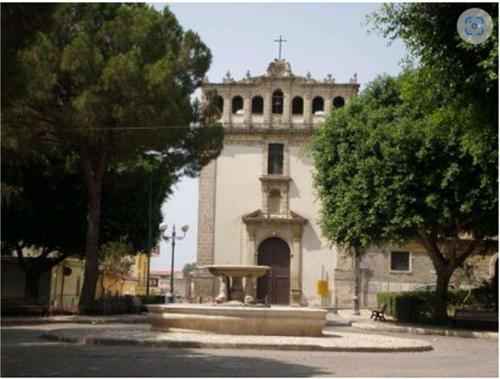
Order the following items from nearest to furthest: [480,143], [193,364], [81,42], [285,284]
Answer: [193,364] < [480,143] < [81,42] < [285,284]

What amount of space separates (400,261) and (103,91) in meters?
21.7

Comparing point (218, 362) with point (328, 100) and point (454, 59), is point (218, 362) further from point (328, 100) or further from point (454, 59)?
point (328, 100)

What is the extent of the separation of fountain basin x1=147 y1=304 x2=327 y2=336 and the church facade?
76.7 ft

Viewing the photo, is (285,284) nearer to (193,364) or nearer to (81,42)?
(81,42)

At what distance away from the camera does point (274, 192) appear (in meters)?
41.2

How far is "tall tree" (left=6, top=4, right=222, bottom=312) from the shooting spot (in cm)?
2280

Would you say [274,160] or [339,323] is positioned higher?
[274,160]

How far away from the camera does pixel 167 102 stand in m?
23.8

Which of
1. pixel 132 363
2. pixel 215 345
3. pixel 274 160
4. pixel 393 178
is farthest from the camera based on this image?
pixel 274 160

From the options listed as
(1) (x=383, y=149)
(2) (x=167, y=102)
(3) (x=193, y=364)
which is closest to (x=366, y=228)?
(1) (x=383, y=149)

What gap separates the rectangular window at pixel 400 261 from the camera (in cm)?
3981

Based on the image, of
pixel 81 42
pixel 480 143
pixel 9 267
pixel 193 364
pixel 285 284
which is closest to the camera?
pixel 193 364

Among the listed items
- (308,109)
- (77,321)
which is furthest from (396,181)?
(308,109)

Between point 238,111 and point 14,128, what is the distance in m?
21.0
